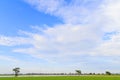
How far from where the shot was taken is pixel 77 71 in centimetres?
12731

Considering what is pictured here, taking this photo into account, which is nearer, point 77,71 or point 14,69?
point 14,69

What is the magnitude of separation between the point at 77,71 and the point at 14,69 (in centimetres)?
3955

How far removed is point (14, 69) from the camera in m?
99.8
